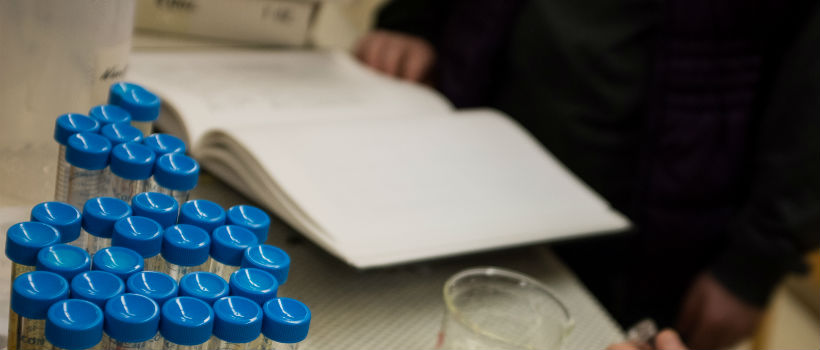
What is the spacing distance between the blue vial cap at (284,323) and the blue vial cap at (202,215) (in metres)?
0.09

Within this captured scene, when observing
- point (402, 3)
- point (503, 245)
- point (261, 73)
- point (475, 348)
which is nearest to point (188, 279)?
point (475, 348)

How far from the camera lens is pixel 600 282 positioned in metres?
1.15

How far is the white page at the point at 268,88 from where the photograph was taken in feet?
2.86

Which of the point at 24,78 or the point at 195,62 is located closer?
the point at 24,78

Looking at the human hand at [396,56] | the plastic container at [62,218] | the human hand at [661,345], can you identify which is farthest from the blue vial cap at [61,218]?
the human hand at [396,56]

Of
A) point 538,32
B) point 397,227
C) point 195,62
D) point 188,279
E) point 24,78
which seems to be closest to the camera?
point 188,279

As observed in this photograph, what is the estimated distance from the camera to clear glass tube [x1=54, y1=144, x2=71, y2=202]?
1.79ft

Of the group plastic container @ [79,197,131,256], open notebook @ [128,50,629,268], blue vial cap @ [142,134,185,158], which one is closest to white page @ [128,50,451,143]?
open notebook @ [128,50,629,268]

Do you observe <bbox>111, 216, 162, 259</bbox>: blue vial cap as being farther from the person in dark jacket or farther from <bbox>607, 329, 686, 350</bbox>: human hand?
the person in dark jacket

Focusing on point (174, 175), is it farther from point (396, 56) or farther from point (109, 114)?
point (396, 56)

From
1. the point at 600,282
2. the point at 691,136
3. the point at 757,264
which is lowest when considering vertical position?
the point at 600,282

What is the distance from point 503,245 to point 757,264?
488mm

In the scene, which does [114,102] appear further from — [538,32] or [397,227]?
[538,32]

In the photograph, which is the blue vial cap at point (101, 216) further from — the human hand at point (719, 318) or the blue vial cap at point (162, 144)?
the human hand at point (719, 318)
